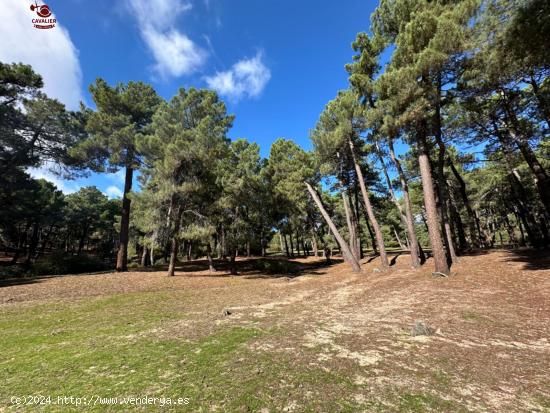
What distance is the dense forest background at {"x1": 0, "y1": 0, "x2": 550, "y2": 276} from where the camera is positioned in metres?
8.52

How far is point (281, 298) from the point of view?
28.7 ft

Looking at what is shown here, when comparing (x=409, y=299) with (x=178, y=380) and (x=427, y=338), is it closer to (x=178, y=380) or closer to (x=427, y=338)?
(x=427, y=338)

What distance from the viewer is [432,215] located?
993 centimetres

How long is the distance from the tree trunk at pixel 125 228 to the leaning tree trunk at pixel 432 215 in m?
16.9

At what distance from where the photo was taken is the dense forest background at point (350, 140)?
8.52 m

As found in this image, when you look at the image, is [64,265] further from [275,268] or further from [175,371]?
[175,371]

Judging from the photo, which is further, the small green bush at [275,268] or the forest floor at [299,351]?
the small green bush at [275,268]

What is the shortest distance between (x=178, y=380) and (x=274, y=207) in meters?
15.7

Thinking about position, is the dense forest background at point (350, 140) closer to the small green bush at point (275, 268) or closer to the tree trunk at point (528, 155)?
the tree trunk at point (528, 155)

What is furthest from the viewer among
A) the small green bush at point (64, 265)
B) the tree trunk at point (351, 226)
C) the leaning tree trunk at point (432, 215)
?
the tree trunk at point (351, 226)

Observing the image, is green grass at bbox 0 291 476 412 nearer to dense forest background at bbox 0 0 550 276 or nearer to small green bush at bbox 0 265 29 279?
dense forest background at bbox 0 0 550 276

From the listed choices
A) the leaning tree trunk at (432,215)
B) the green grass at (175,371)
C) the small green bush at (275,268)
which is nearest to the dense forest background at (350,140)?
the leaning tree trunk at (432,215)

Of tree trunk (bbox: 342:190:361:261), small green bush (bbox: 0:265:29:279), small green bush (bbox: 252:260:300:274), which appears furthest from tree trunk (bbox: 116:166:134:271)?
tree trunk (bbox: 342:190:361:261)

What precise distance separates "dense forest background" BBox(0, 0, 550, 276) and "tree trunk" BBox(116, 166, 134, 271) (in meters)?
0.12
